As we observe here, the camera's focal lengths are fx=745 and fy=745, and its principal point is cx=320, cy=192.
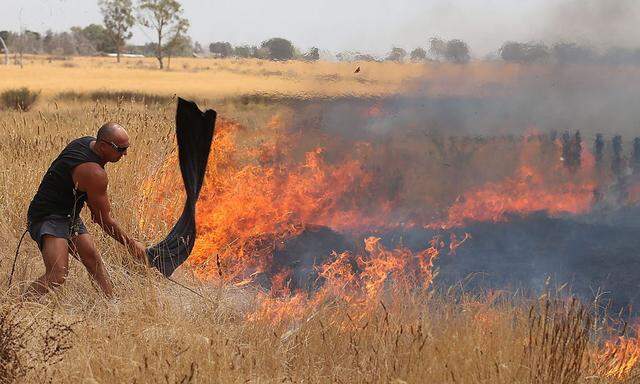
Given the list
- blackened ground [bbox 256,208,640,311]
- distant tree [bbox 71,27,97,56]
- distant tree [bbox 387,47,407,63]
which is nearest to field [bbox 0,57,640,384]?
blackened ground [bbox 256,208,640,311]

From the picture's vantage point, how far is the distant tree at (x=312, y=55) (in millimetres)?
9531

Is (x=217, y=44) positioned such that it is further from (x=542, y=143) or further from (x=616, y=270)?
(x=616, y=270)

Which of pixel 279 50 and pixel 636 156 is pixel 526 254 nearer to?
pixel 636 156

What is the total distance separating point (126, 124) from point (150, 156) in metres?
0.76

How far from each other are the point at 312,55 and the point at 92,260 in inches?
201

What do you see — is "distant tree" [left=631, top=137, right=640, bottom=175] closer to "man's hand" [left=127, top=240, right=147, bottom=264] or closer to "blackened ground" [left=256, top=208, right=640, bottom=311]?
"blackened ground" [left=256, top=208, right=640, bottom=311]

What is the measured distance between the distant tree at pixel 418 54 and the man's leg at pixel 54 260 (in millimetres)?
6103

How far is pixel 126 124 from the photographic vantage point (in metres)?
8.12

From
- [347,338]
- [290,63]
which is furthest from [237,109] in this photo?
[347,338]

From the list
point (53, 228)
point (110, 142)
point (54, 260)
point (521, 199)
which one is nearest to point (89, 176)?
point (110, 142)

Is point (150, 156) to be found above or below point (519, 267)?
above

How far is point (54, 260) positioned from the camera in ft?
16.3

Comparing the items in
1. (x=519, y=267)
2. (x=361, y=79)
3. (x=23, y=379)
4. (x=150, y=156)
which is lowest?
(x=519, y=267)

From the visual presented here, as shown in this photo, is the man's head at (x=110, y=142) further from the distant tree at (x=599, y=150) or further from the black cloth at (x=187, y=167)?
the distant tree at (x=599, y=150)
